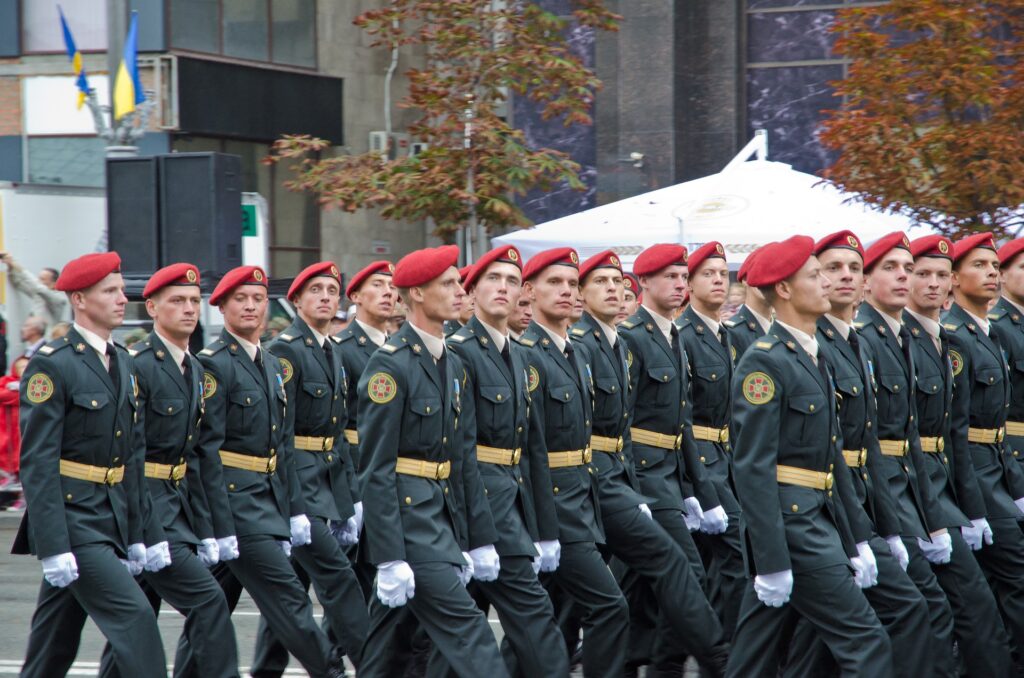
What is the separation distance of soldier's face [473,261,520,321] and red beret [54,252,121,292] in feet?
5.11

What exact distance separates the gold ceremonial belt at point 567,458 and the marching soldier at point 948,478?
5.08ft

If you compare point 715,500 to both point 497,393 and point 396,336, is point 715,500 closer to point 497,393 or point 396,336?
point 497,393

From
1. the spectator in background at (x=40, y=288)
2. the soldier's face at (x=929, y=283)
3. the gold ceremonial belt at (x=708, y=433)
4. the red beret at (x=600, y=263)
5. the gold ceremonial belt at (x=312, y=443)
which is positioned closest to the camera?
the soldier's face at (x=929, y=283)

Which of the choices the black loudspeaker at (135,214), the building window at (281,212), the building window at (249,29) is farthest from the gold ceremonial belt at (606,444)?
the building window at (281,212)

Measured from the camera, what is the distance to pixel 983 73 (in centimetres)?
1216

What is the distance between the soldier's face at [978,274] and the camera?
26.8ft

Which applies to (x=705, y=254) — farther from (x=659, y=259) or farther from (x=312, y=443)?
(x=312, y=443)

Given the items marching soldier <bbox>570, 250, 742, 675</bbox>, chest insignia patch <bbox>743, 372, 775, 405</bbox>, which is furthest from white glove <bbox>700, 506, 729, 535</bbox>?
chest insignia patch <bbox>743, 372, 775, 405</bbox>

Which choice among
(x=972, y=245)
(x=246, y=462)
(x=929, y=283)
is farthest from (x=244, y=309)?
(x=972, y=245)

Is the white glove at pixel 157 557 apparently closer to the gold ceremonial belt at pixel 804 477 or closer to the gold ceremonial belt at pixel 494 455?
the gold ceremonial belt at pixel 494 455

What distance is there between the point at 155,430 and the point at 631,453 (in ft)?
7.63

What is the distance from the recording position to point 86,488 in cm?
666

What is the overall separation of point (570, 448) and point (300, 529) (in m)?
1.47

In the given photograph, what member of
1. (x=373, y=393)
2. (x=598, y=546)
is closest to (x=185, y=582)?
(x=373, y=393)
